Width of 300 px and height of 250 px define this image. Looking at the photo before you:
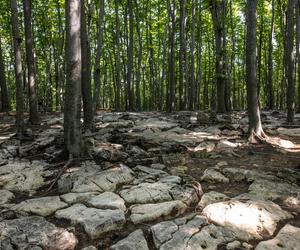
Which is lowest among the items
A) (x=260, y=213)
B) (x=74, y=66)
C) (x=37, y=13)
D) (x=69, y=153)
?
(x=260, y=213)

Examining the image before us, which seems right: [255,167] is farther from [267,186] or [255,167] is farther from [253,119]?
[253,119]

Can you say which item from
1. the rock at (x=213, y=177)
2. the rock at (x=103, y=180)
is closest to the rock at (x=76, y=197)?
the rock at (x=103, y=180)

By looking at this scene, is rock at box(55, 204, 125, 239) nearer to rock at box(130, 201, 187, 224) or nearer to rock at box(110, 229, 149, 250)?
rock at box(130, 201, 187, 224)

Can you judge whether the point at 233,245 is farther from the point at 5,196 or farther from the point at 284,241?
the point at 5,196

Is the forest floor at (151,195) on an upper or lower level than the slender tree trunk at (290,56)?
lower

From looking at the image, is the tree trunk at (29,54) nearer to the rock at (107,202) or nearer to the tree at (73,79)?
the tree at (73,79)

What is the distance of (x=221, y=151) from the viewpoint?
7910 millimetres

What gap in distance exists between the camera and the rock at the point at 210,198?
5.04 meters

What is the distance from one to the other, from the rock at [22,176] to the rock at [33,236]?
5.01ft

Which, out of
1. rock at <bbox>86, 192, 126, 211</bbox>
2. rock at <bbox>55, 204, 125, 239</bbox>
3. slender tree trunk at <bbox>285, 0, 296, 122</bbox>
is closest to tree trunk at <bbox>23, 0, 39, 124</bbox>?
rock at <bbox>86, 192, 126, 211</bbox>

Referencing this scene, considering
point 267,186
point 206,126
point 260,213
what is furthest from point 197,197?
point 206,126

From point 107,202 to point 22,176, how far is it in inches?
90.7

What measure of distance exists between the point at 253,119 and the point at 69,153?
5.13 metres

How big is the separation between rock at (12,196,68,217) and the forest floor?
15mm
